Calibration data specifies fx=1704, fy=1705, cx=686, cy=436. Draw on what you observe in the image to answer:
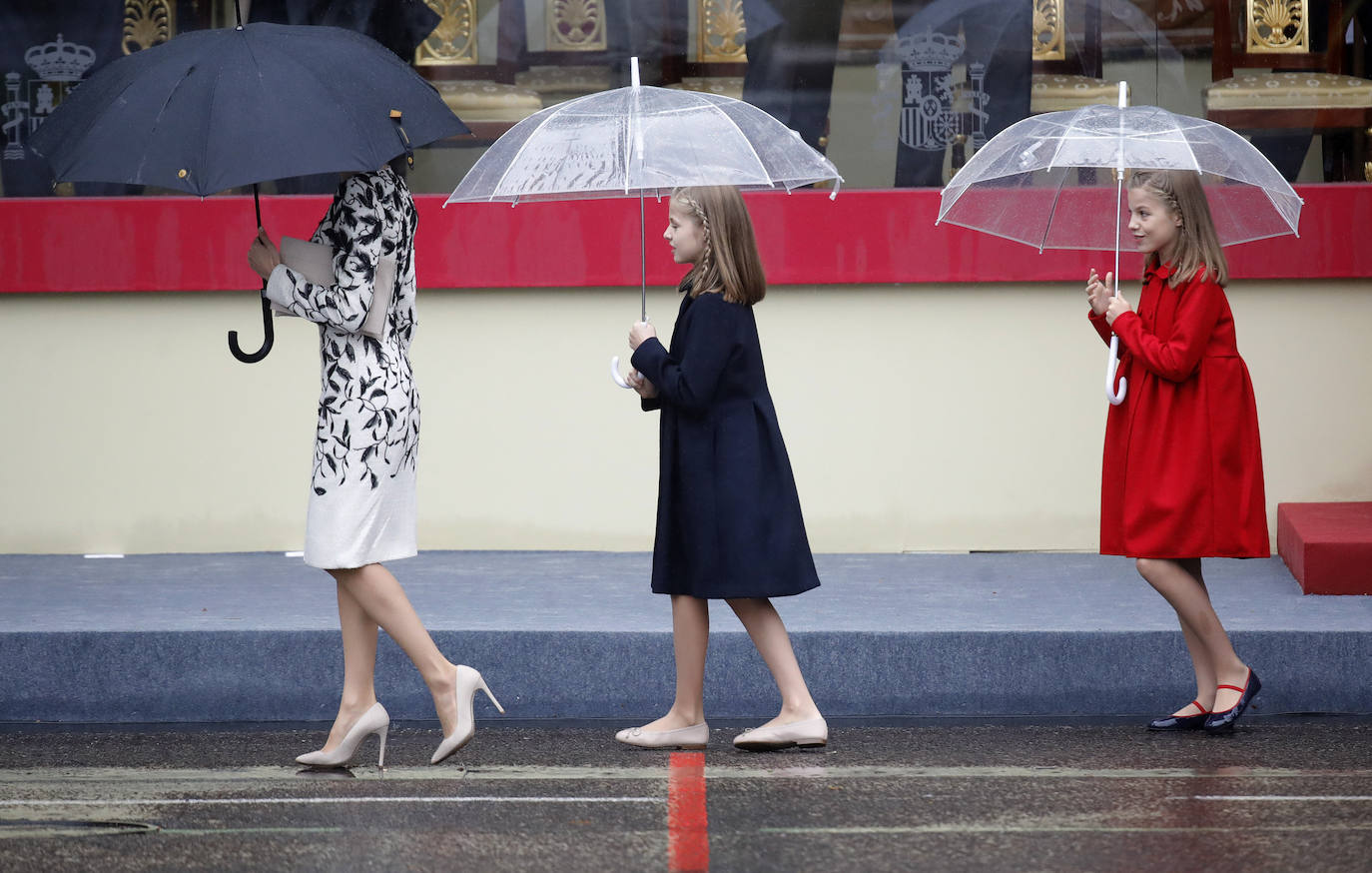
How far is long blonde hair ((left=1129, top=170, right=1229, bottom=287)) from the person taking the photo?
192 inches

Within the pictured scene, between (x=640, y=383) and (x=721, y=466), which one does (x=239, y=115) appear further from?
(x=721, y=466)

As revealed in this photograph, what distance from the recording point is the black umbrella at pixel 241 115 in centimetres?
406

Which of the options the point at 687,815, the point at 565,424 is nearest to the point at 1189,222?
the point at 687,815

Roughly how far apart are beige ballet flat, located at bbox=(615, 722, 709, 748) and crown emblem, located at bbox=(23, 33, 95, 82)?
4597 millimetres

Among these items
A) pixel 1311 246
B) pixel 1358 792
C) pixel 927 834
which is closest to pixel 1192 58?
pixel 1311 246

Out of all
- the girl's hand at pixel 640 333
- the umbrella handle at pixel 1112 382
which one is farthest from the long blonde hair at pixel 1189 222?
the girl's hand at pixel 640 333

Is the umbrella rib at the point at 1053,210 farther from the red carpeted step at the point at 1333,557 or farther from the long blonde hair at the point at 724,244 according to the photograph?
the red carpeted step at the point at 1333,557

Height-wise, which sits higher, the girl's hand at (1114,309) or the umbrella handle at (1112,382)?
the girl's hand at (1114,309)

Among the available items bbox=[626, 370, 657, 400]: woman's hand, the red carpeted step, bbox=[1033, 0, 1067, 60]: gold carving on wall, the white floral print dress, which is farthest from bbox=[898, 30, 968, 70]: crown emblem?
the white floral print dress

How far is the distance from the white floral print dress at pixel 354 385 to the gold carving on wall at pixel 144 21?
3.78 metres

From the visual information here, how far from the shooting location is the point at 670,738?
4.86 meters

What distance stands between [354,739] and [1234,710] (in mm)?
2520

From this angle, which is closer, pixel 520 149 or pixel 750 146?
pixel 750 146

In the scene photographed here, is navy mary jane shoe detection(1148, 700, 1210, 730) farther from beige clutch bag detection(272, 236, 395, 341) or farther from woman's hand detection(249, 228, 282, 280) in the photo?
woman's hand detection(249, 228, 282, 280)
